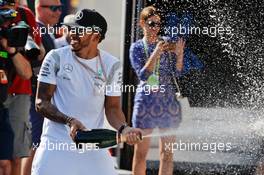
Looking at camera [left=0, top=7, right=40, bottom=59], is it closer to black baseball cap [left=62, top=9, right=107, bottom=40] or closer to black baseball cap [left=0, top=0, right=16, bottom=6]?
black baseball cap [left=0, top=0, right=16, bottom=6]

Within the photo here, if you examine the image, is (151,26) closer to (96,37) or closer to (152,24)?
(152,24)

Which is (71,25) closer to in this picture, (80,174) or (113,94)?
(113,94)

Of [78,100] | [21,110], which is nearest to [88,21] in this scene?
[78,100]

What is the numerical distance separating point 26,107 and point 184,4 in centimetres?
178

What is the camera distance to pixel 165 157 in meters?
6.76

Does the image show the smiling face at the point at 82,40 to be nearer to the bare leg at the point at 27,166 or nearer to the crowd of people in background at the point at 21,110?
the crowd of people in background at the point at 21,110

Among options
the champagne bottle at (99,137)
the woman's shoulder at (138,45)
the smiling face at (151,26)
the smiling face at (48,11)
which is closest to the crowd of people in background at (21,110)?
the smiling face at (48,11)

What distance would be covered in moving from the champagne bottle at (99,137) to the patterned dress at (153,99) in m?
1.90

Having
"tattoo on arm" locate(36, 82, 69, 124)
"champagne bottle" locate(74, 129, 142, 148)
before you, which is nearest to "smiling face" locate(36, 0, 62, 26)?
"tattoo on arm" locate(36, 82, 69, 124)

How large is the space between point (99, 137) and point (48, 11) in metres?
2.30

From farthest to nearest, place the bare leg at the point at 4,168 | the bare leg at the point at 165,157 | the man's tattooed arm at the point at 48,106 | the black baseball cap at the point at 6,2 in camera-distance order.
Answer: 1. the bare leg at the point at 165,157
2. the bare leg at the point at 4,168
3. the black baseball cap at the point at 6,2
4. the man's tattooed arm at the point at 48,106

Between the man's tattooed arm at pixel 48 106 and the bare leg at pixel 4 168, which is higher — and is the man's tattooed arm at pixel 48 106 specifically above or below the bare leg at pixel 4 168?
above

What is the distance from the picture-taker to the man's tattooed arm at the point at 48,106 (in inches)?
186

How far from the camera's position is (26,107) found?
6066 millimetres
